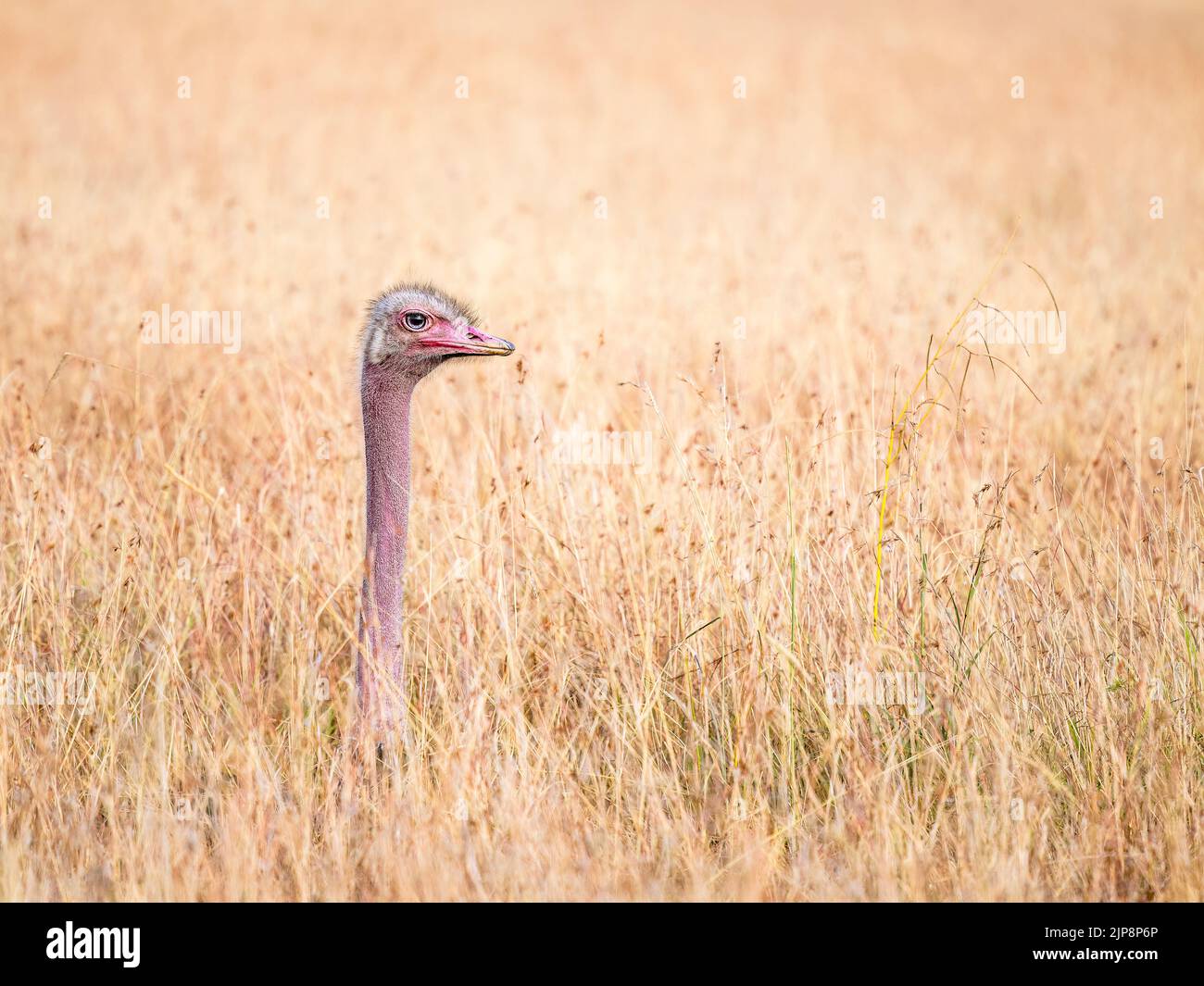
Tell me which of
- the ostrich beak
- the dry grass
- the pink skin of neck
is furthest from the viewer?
the ostrich beak

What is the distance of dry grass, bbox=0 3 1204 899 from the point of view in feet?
13.4

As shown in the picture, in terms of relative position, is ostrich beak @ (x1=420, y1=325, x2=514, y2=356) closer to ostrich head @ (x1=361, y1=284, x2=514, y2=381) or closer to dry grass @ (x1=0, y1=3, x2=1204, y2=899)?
ostrich head @ (x1=361, y1=284, x2=514, y2=381)

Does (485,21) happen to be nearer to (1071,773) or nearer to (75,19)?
(75,19)

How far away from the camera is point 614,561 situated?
5398 millimetres

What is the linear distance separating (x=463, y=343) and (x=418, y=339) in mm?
145

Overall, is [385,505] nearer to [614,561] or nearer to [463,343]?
[463,343]

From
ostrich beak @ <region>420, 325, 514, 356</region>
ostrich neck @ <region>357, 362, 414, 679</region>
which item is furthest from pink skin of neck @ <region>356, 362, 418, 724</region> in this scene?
ostrich beak @ <region>420, 325, 514, 356</region>

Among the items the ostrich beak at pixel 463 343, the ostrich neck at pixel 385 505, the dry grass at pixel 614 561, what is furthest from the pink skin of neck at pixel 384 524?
the dry grass at pixel 614 561

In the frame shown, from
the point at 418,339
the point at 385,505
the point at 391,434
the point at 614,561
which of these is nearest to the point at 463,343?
the point at 418,339

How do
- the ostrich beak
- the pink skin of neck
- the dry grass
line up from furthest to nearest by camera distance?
the ostrich beak, the pink skin of neck, the dry grass

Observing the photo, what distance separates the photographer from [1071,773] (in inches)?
171

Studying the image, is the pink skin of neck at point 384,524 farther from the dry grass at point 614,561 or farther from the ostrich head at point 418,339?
the dry grass at point 614,561
